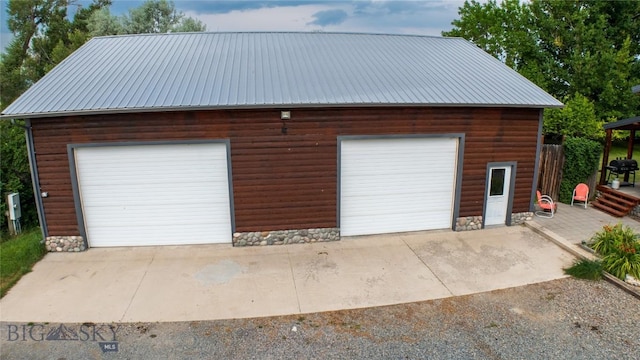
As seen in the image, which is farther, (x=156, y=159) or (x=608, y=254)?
(x=156, y=159)

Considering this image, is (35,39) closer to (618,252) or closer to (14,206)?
(14,206)

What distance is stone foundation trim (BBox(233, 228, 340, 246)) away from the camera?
28.0ft

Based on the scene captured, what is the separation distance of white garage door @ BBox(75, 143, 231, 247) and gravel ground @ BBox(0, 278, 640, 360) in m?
3.02

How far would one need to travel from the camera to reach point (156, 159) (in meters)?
8.22

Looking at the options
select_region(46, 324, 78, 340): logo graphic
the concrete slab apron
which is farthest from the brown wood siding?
select_region(46, 324, 78, 340): logo graphic

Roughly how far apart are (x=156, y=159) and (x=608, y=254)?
9529mm

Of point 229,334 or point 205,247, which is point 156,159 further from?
point 229,334

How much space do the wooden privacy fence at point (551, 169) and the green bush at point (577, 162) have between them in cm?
14

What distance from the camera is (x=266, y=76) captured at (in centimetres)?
898

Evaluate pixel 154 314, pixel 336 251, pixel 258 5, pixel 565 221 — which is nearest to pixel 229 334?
pixel 154 314

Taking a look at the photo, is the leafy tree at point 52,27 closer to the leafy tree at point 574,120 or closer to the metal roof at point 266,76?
the metal roof at point 266,76

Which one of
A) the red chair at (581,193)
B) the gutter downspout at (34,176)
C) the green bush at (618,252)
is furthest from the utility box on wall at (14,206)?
the red chair at (581,193)

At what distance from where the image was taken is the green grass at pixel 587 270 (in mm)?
7039

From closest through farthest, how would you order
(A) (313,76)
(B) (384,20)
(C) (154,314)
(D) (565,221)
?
(C) (154,314) → (A) (313,76) → (D) (565,221) → (B) (384,20)
